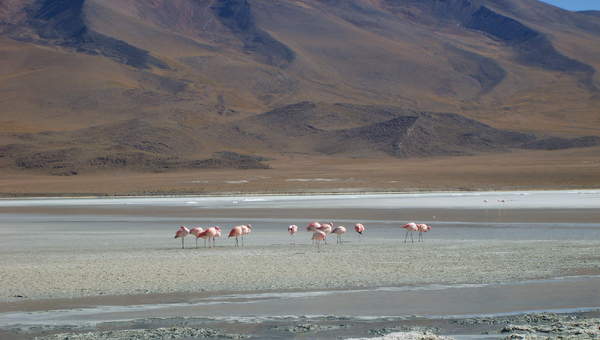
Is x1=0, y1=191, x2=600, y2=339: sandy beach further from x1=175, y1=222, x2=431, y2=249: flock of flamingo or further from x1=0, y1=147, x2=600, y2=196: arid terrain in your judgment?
x1=0, y1=147, x2=600, y2=196: arid terrain

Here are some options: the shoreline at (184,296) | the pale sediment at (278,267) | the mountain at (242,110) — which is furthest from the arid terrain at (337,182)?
the shoreline at (184,296)

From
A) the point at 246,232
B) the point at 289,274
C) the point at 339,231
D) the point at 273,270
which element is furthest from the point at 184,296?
the point at 339,231

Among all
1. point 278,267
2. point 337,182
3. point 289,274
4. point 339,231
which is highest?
point 337,182

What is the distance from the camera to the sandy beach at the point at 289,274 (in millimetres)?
12375

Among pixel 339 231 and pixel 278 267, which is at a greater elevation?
pixel 339 231

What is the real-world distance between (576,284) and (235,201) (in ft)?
117

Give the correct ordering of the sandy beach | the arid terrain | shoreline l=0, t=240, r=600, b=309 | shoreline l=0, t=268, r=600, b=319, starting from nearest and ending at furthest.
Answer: the sandy beach < shoreline l=0, t=268, r=600, b=319 < shoreline l=0, t=240, r=600, b=309 < the arid terrain

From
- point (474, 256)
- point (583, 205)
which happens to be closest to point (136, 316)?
point (474, 256)

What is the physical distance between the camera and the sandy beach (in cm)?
1238

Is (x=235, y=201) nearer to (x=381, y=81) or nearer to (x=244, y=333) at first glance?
(x=244, y=333)

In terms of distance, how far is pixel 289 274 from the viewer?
16297mm

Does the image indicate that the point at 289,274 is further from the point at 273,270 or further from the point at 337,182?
the point at 337,182

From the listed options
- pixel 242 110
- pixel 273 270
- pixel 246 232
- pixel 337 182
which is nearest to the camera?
pixel 273 270

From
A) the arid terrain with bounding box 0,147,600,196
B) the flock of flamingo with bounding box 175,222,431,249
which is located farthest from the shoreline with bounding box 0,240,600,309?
the arid terrain with bounding box 0,147,600,196
